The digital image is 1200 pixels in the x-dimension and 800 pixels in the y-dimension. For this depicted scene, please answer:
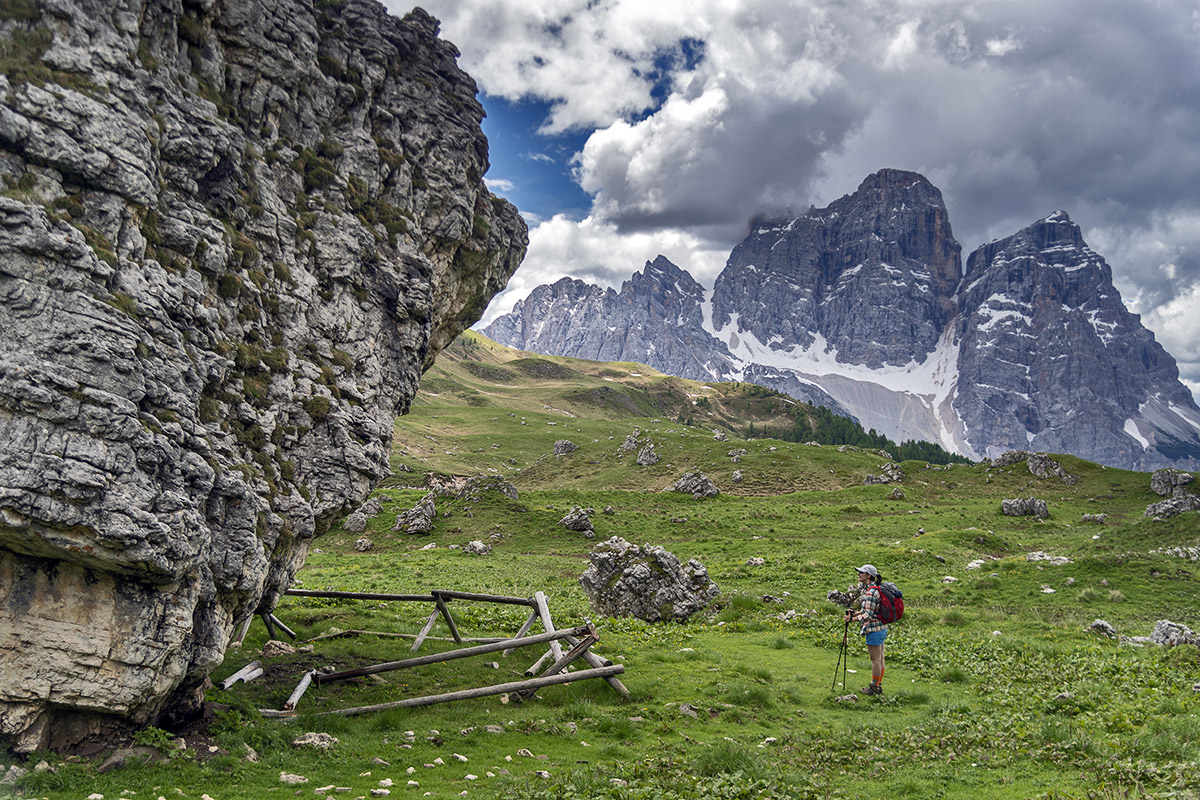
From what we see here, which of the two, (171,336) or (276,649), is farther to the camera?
(276,649)

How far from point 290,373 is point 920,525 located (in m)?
67.6

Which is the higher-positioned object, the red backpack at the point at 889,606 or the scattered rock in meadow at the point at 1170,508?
the scattered rock in meadow at the point at 1170,508

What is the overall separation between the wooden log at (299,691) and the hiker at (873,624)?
17.0 m

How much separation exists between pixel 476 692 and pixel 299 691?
203 inches

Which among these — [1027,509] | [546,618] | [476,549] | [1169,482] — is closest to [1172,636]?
[546,618]

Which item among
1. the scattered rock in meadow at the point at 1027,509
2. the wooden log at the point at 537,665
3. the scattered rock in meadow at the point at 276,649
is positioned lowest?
the scattered rock in meadow at the point at 276,649

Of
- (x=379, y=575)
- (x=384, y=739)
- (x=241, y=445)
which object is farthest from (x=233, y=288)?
(x=379, y=575)

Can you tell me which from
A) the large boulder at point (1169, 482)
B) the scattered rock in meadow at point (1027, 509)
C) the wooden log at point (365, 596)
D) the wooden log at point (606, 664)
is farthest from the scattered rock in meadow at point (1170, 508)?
the wooden log at point (365, 596)

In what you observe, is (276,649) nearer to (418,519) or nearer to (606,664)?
(606,664)

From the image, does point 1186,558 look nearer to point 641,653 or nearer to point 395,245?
point 641,653

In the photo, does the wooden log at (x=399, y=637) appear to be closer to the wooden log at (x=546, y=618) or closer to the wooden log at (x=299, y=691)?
the wooden log at (x=546, y=618)

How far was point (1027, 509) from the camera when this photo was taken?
249 ft

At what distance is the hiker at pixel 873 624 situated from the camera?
19.5 metres

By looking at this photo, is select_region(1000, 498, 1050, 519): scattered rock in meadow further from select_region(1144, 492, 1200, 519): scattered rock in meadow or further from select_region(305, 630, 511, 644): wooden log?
select_region(305, 630, 511, 644): wooden log
